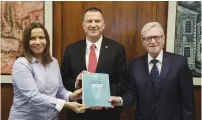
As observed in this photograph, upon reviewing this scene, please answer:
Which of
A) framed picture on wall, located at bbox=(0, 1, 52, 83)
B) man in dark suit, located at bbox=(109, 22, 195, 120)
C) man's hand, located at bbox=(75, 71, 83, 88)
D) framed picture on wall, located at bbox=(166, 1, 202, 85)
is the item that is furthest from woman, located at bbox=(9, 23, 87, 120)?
framed picture on wall, located at bbox=(166, 1, 202, 85)

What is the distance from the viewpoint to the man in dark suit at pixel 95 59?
1.95 m

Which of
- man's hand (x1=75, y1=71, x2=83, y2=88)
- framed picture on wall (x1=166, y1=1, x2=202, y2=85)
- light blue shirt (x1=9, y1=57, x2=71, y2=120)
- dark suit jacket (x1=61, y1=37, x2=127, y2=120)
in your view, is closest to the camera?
light blue shirt (x1=9, y1=57, x2=71, y2=120)

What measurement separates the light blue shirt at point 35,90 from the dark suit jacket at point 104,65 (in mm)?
160

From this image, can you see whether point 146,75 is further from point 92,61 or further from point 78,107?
A: point 78,107

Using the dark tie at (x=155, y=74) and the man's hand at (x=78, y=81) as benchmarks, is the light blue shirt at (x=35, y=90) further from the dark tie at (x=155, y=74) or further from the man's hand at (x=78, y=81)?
the dark tie at (x=155, y=74)

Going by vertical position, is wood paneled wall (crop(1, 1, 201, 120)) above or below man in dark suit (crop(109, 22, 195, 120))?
above

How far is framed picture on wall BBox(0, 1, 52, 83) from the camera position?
2334mm

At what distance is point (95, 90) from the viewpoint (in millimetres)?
1745

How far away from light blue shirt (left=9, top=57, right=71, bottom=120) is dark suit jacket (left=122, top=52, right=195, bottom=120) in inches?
23.6

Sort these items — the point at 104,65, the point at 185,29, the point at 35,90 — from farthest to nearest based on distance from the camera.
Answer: the point at 185,29
the point at 104,65
the point at 35,90

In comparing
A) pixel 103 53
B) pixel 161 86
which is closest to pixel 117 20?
pixel 103 53

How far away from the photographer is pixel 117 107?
2.02 meters

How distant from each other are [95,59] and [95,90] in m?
0.32

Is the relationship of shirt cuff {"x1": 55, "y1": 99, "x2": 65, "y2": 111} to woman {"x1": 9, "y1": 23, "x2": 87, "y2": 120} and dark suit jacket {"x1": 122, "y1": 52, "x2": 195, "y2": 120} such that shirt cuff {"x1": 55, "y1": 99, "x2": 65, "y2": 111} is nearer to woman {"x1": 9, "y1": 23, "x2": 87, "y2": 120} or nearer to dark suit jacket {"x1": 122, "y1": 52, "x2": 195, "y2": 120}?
woman {"x1": 9, "y1": 23, "x2": 87, "y2": 120}
